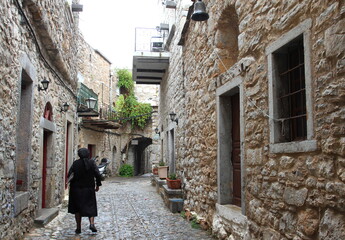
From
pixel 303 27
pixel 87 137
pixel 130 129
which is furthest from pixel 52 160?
pixel 130 129

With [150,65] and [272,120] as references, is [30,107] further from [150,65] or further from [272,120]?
[150,65]

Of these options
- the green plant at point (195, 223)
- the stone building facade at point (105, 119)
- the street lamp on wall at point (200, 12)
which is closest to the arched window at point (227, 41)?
the street lamp on wall at point (200, 12)

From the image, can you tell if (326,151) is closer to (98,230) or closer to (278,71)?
(278,71)

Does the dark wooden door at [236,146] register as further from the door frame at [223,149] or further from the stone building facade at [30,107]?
the stone building facade at [30,107]

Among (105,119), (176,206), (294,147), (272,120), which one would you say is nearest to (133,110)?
(105,119)

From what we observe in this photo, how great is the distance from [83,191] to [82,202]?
0.17 m

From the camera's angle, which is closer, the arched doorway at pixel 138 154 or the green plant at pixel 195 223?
the green plant at pixel 195 223

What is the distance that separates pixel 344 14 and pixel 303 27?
49 cm

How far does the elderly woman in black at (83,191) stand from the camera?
5.58 m

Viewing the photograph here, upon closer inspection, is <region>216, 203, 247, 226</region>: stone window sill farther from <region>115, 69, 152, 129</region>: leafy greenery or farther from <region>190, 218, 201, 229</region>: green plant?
<region>115, 69, 152, 129</region>: leafy greenery

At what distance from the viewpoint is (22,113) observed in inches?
218

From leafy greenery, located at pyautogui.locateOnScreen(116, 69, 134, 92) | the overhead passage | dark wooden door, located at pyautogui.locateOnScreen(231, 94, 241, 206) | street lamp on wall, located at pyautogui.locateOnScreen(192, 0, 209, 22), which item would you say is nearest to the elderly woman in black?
dark wooden door, located at pyautogui.locateOnScreen(231, 94, 241, 206)

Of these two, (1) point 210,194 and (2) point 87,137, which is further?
(2) point 87,137

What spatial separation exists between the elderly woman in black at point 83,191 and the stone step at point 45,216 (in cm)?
66
